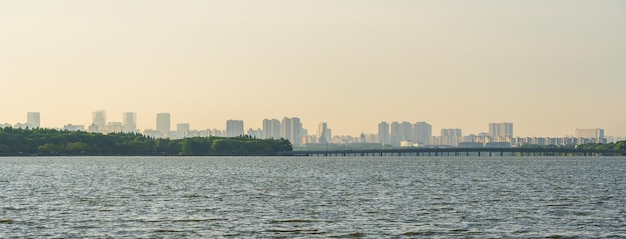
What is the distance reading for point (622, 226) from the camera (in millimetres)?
55094

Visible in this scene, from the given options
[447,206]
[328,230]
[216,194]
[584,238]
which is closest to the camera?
[584,238]

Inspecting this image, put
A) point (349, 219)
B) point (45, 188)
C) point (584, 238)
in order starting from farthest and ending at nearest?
point (45, 188) < point (349, 219) < point (584, 238)

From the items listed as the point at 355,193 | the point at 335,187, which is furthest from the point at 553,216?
the point at 335,187

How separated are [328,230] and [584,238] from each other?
13.4 meters

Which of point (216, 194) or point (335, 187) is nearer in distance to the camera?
point (216, 194)

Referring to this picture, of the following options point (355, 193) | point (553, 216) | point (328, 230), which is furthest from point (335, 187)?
point (328, 230)

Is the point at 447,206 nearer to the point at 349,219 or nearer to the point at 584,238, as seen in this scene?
the point at 349,219

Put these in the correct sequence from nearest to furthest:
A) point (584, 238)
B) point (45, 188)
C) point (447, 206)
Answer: point (584, 238) < point (447, 206) < point (45, 188)

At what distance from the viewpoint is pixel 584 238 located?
49.8 m

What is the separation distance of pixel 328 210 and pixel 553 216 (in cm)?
1475

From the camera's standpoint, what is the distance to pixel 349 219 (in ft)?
193

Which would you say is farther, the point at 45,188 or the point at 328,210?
the point at 45,188

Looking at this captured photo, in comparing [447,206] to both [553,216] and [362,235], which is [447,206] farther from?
[362,235]

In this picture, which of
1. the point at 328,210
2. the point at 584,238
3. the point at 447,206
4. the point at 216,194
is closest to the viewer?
the point at 584,238
